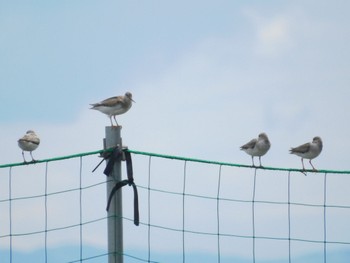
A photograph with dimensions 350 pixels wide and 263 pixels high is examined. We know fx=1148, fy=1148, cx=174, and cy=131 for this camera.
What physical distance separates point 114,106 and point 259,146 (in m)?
2.55

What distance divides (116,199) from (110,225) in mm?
230

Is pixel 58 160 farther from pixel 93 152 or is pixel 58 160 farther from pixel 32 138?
pixel 32 138

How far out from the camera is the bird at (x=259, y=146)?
58.7ft

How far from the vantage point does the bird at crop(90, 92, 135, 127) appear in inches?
737

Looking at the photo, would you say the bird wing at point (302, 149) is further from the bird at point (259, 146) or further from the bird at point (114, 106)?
the bird at point (114, 106)

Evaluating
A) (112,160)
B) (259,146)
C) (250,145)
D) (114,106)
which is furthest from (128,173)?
(114,106)

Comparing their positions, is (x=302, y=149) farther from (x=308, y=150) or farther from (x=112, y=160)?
(x=112, y=160)

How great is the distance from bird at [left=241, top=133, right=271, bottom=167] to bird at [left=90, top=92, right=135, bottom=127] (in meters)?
2.20

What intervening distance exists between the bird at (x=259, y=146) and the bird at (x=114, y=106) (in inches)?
86.8

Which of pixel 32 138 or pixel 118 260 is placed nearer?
pixel 118 260

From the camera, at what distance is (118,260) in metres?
9.81

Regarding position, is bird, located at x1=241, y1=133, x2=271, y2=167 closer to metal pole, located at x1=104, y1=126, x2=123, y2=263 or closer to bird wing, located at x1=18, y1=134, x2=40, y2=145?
bird wing, located at x1=18, y1=134, x2=40, y2=145

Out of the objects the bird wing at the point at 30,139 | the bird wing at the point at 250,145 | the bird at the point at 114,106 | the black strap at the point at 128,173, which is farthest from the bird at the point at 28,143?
the black strap at the point at 128,173

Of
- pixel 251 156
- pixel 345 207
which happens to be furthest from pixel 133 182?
pixel 251 156
